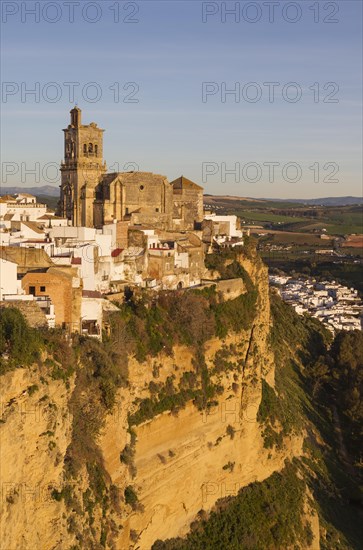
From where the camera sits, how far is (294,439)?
91.6 ft

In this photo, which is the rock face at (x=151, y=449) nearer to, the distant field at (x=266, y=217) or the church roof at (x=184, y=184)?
the church roof at (x=184, y=184)

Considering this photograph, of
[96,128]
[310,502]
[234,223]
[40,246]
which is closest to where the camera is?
[40,246]

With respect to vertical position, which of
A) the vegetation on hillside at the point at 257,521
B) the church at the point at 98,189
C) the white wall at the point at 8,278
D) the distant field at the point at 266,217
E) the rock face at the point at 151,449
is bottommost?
the vegetation on hillside at the point at 257,521

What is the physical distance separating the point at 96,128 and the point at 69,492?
1846cm

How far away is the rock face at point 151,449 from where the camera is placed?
12.7 m

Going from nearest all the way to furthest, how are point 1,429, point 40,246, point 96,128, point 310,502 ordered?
point 1,429 < point 40,246 < point 310,502 < point 96,128

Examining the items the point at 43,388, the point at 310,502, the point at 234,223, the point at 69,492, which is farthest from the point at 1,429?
the point at 234,223

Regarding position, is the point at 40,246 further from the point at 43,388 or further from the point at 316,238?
the point at 316,238

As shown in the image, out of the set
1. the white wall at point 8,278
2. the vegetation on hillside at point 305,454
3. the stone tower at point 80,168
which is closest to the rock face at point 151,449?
the vegetation on hillside at point 305,454

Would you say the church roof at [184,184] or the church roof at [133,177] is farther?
the church roof at [184,184]

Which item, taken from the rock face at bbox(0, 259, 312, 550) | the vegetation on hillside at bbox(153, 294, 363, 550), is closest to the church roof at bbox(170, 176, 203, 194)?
the rock face at bbox(0, 259, 312, 550)

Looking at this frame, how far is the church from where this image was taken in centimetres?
3008

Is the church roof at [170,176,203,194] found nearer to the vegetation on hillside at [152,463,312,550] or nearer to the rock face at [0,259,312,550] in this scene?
the rock face at [0,259,312,550]

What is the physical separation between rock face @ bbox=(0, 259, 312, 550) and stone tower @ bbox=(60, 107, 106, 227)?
6.46 m
